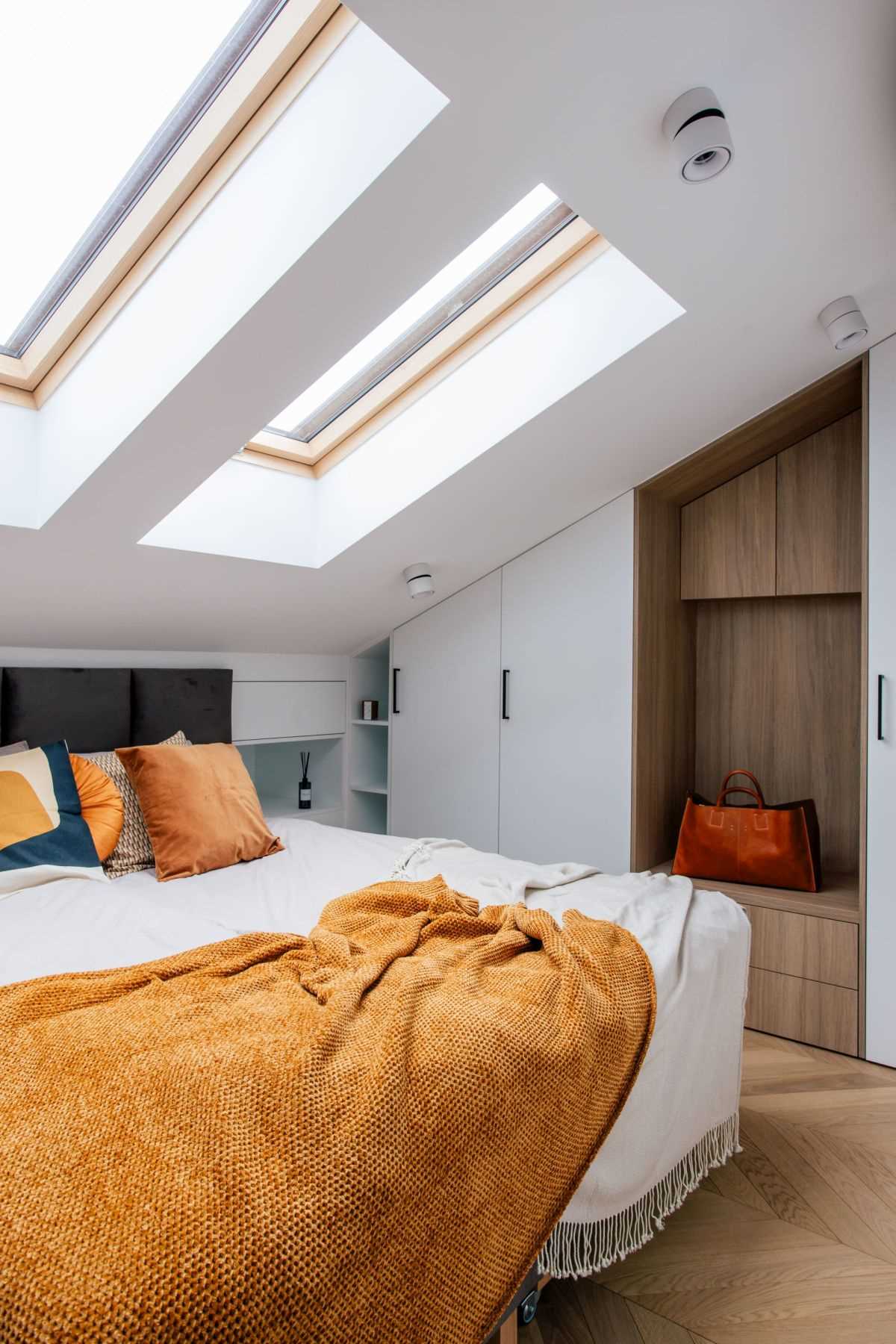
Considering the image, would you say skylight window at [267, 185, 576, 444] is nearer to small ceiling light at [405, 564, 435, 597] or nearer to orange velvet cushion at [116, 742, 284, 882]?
small ceiling light at [405, 564, 435, 597]

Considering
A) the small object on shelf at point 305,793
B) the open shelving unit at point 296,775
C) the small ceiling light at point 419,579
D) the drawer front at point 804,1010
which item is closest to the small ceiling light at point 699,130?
the small ceiling light at point 419,579

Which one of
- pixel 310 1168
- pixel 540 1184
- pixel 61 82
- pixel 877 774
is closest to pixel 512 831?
pixel 877 774

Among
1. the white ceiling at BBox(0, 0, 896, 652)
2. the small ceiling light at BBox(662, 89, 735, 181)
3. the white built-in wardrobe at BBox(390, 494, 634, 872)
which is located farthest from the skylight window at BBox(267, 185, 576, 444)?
the white built-in wardrobe at BBox(390, 494, 634, 872)

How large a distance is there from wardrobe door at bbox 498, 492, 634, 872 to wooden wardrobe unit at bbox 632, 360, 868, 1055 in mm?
79

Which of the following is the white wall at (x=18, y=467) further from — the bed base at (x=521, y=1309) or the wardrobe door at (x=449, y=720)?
the bed base at (x=521, y=1309)

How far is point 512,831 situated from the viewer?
3.38m

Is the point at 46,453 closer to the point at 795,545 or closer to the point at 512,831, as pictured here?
the point at 512,831

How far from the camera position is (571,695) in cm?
322

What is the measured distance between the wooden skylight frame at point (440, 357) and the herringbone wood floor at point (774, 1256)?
229cm

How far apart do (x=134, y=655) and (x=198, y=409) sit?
146 cm

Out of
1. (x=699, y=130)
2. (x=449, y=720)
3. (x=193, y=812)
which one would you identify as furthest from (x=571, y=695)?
(x=699, y=130)

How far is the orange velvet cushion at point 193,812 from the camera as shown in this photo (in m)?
2.37

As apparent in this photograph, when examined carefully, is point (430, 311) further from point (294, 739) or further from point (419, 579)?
point (294, 739)

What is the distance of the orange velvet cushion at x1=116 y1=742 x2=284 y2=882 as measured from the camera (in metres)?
2.37
